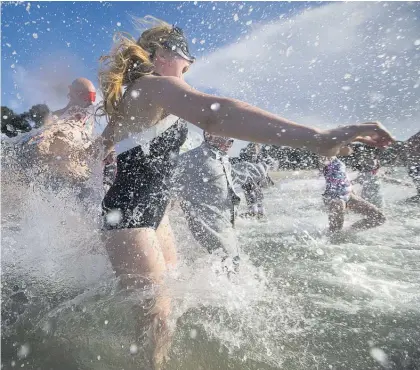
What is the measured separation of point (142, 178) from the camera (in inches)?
73.5

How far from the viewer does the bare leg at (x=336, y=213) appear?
4266 mm

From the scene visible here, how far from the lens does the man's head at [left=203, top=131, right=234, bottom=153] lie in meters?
3.40

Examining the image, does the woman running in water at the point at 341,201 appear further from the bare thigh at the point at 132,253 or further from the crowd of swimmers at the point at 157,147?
the bare thigh at the point at 132,253

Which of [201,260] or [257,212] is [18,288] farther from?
[257,212]

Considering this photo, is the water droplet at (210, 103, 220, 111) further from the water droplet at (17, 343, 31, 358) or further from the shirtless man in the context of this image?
the water droplet at (17, 343, 31, 358)

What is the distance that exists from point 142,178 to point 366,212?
3.43 metres

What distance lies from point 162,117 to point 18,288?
1720 mm

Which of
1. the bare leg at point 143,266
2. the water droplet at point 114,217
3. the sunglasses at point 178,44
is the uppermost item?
the sunglasses at point 178,44

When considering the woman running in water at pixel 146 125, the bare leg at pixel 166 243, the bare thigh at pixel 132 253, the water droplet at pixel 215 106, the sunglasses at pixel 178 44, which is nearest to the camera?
the water droplet at pixel 215 106

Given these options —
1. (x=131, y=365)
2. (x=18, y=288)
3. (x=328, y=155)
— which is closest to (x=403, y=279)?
(x=328, y=155)

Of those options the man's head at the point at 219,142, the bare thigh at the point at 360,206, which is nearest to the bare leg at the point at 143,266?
the man's head at the point at 219,142

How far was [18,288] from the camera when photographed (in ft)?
8.14

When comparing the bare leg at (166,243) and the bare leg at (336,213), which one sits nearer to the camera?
the bare leg at (166,243)

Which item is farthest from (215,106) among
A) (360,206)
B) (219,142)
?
(360,206)
